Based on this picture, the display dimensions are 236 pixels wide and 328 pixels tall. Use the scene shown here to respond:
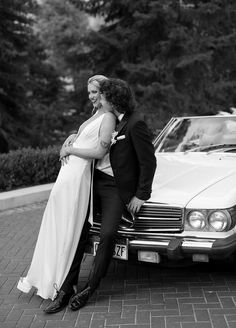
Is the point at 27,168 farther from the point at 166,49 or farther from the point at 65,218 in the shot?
the point at 166,49

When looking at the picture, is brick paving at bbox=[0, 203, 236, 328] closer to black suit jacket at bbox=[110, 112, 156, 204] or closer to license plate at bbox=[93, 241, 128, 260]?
license plate at bbox=[93, 241, 128, 260]

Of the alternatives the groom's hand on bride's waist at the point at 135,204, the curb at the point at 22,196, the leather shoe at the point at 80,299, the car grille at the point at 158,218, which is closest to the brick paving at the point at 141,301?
the leather shoe at the point at 80,299

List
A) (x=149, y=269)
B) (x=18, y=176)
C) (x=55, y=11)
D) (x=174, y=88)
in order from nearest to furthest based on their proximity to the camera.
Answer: (x=149, y=269) → (x=18, y=176) → (x=174, y=88) → (x=55, y=11)

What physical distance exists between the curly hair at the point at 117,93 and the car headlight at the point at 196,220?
106cm

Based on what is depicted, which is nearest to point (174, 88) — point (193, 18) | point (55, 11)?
point (193, 18)

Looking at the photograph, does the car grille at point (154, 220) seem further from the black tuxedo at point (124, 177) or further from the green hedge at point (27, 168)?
the green hedge at point (27, 168)

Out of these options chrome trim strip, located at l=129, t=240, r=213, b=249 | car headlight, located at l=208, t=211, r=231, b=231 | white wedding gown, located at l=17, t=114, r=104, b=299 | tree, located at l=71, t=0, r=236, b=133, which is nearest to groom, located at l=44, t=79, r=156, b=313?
white wedding gown, located at l=17, t=114, r=104, b=299

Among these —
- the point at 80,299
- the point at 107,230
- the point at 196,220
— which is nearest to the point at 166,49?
the point at 196,220

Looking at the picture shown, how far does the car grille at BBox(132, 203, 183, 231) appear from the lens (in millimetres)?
4152

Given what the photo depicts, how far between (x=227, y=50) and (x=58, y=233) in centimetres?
1231

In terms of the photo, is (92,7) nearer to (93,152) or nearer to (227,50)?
(227,50)

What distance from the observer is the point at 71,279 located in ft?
13.9

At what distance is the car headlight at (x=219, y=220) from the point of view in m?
4.07

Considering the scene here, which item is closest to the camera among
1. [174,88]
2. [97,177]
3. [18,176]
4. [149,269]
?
[97,177]
